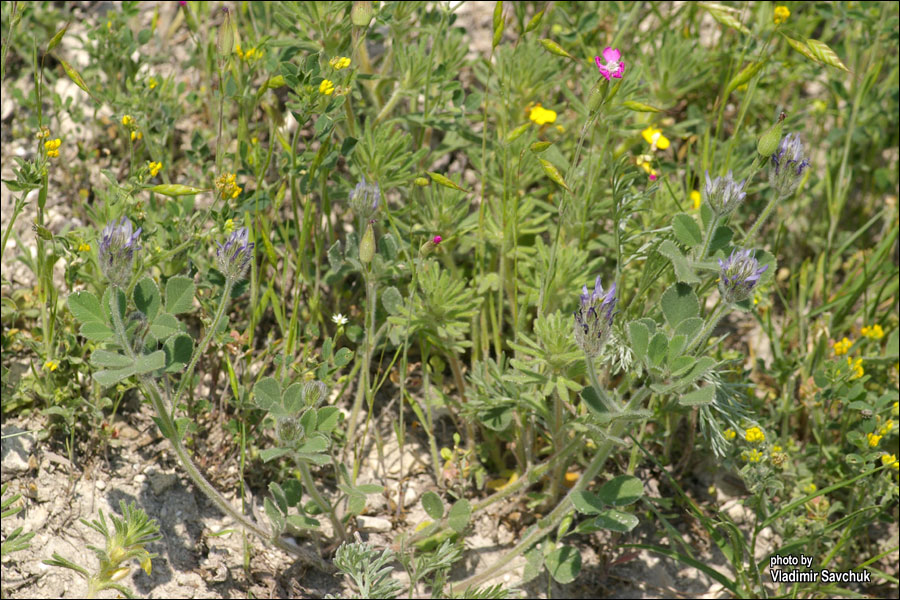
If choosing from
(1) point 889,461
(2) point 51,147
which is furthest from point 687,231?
(2) point 51,147

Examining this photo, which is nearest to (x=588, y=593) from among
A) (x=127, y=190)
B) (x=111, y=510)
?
(x=111, y=510)

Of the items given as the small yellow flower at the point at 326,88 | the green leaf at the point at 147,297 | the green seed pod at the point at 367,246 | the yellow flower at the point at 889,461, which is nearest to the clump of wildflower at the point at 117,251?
the green leaf at the point at 147,297

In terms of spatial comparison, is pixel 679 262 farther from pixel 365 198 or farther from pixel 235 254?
pixel 235 254

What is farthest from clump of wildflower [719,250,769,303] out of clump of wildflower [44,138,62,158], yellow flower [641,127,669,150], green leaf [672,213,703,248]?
clump of wildflower [44,138,62,158]

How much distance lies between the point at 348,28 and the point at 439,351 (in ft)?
4.18

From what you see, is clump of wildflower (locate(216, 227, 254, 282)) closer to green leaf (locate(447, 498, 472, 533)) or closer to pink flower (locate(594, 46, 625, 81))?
green leaf (locate(447, 498, 472, 533))

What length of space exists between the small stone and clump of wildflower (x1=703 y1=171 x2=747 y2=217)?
158 cm

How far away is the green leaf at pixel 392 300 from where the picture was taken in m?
2.90

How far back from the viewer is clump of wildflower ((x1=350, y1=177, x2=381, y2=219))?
275 cm

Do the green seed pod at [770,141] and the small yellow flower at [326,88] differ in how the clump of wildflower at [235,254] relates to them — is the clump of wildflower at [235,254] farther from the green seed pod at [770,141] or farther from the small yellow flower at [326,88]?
the green seed pod at [770,141]

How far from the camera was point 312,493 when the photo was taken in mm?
2641

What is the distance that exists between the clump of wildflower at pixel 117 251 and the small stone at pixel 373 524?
130 centimetres

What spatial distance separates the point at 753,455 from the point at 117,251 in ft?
6.88

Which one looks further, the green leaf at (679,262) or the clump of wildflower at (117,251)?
the green leaf at (679,262)
